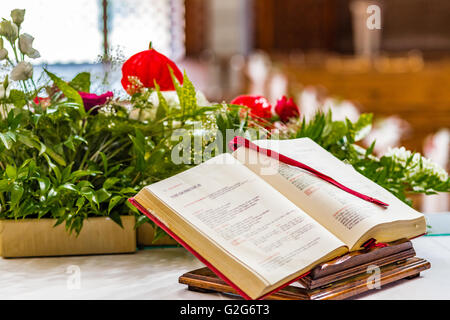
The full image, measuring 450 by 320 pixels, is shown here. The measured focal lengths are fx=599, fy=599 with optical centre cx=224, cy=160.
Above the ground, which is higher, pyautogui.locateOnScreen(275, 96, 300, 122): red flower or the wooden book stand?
pyautogui.locateOnScreen(275, 96, 300, 122): red flower

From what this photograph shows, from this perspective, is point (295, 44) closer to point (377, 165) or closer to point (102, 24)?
point (102, 24)

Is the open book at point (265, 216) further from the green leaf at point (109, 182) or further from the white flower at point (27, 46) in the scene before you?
the white flower at point (27, 46)

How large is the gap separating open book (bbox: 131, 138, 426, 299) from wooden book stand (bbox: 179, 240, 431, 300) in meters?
0.02

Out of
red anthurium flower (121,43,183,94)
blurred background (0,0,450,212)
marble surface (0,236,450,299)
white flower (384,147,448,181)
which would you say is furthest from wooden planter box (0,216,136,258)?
blurred background (0,0,450,212)

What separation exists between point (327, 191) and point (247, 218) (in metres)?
0.14

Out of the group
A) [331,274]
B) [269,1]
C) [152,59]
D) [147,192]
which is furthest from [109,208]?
[269,1]

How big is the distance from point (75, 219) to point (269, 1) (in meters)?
6.85

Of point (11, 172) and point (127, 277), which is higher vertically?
point (11, 172)

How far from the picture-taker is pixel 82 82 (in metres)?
1.13

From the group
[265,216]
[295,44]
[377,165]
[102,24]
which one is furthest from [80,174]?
[295,44]

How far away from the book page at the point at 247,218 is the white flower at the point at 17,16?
0.37 metres

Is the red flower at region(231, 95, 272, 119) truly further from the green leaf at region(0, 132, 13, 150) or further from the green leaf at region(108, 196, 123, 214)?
the green leaf at region(0, 132, 13, 150)

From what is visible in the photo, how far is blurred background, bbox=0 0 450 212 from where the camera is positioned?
5.10 m

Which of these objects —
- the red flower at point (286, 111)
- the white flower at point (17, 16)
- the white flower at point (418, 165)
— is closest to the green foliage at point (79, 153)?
the white flower at point (17, 16)
